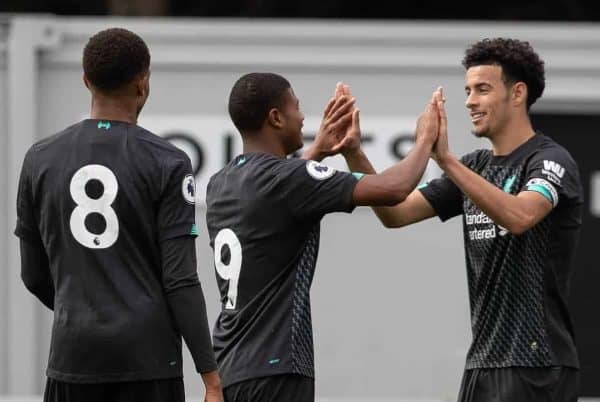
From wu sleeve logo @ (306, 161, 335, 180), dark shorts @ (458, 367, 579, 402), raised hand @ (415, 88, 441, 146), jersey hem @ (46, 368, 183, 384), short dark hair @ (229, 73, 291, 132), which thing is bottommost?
dark shorts @ (458, 367, 579, 402)

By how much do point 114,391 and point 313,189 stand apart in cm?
92

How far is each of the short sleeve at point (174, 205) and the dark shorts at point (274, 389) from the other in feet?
1.90

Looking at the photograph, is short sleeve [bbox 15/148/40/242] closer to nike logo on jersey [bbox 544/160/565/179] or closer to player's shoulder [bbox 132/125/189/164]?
player's shoulder [bbox 132/125/189/164]

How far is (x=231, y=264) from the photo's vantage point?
4.76m

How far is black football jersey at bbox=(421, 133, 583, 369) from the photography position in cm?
489

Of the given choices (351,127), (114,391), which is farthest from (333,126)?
(114,391)

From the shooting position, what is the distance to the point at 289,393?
4656 millimetres

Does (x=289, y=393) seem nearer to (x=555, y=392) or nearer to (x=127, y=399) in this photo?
(x=127, y=399)

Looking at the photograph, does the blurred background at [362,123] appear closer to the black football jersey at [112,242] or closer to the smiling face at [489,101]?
the smiling face at [489,101]

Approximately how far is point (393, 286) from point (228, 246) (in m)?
3.27

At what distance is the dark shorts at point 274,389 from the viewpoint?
15.2 feet

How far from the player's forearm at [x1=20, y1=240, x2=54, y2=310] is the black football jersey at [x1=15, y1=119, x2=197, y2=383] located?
0.15 m

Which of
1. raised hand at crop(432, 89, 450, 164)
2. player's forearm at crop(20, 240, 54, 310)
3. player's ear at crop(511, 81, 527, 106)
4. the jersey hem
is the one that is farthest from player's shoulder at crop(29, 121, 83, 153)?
player's ear at crop(511, 81, 527, 106)

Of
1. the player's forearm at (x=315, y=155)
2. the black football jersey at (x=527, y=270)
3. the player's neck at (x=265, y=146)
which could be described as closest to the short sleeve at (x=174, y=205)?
the player's neck at (x=265, y=146)
